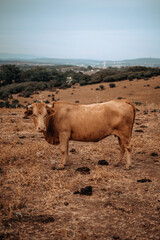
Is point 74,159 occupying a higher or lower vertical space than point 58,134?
lower

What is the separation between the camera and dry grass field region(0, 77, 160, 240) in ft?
13.7

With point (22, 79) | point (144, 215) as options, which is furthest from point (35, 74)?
point (144, 215)

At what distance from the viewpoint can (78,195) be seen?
18.2 feet

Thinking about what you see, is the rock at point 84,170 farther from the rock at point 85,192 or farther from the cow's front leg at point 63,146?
the rock at point 85,192

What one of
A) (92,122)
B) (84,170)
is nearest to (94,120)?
(92,122)

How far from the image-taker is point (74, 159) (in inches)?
328

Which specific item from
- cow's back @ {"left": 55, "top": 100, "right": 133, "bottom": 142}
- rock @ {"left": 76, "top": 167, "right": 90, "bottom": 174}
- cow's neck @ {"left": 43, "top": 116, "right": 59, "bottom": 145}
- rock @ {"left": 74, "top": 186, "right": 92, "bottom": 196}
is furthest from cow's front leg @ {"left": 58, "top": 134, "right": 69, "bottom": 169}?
rock @ {"left": 74, "top": 186, "right": 92, "bottom": 196}

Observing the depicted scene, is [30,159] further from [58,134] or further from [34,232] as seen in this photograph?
[34,232]

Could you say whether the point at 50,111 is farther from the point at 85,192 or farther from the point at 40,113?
the point at 85,192

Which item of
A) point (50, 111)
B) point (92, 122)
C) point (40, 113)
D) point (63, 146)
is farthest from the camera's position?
point (63, 146)

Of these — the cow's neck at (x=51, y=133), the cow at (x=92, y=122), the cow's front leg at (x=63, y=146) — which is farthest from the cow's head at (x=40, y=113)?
the cow's front leg at (x=63, y=146)

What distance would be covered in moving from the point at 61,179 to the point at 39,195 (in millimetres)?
1060

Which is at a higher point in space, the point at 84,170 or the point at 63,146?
the point at 63,146

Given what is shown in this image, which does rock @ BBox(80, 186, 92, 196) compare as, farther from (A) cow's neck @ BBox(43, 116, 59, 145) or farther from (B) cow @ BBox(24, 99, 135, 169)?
(A) cow's neck @ BBox(43, 116, 59, 145)
